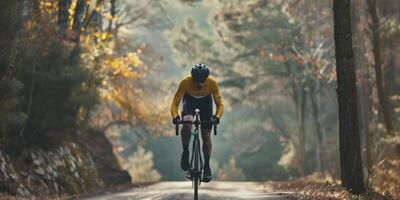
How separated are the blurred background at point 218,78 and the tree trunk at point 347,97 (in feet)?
2.20

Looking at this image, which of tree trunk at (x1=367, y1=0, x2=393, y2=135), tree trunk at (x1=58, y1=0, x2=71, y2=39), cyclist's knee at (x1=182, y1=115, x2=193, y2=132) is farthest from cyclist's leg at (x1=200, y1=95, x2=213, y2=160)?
tree trunk at (x1=367, y1=0, x2=393, y2=135)

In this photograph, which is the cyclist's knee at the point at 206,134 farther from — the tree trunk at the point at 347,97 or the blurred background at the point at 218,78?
the blurred background at the point at 218,78

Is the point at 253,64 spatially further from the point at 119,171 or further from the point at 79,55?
the point at 79,55

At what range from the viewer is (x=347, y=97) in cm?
1319

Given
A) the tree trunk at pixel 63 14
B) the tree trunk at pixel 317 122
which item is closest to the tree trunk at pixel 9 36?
the tree trunk at pixel 63 14

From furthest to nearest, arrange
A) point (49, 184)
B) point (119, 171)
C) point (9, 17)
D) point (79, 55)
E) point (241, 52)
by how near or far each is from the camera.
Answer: point (241, 52), point (119, 171), point (79, 55), point (49, 184), point (9, 17)

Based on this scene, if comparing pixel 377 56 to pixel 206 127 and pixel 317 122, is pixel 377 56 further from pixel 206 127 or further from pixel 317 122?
pixel 317 122

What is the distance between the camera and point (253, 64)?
131ft

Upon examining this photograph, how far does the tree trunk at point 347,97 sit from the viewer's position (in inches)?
514

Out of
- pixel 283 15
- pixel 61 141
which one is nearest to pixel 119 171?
pixel 61 141

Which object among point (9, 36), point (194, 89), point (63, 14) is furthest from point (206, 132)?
point (63, 14)

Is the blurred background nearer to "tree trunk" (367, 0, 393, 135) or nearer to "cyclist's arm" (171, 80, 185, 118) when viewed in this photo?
"tree trunk" (367, 0, 393, 135)

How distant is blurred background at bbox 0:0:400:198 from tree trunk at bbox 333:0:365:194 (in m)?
0.67

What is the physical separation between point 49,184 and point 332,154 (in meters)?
27.9
